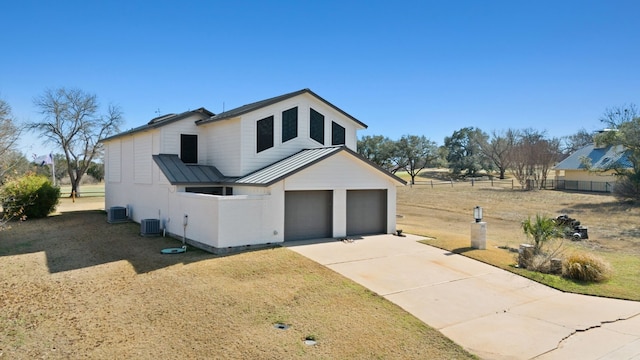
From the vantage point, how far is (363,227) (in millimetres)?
17812

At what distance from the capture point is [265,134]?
59.7ft

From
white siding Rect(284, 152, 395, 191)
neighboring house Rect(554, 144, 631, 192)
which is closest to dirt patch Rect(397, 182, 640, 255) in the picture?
white siding Rect(284, 152, 395, 191)

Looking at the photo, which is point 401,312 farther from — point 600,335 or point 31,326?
point 31,326

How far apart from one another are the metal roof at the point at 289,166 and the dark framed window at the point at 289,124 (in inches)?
42.8

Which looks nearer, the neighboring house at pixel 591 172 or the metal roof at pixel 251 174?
the metal roof at pixel 251 174

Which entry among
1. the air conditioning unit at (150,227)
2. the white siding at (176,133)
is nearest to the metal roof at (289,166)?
the air conditioning unit at (150,227)

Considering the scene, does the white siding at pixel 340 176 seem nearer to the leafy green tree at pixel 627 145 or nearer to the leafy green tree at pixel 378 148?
the leafy green tree at pixel 627 145

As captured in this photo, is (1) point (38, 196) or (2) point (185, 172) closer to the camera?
(2) point (185, 172)

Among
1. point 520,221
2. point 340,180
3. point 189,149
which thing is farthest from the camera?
point 520,221

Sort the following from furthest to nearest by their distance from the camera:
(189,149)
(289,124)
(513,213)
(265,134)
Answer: (513,213) → (189,149) → (289,124) → (265,134)

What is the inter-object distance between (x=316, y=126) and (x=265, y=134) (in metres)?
2.93

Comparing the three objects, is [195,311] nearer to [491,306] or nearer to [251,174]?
[491,306]

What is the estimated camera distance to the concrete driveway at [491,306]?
739 cm

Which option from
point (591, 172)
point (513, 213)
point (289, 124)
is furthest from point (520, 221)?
point (591, 172)
